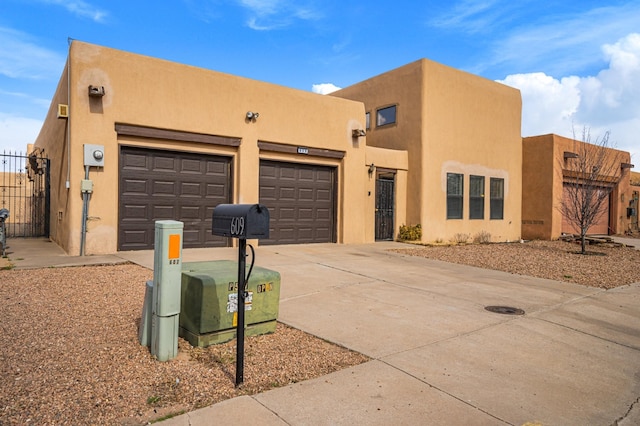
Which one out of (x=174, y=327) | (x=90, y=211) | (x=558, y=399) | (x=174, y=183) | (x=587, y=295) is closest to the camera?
(x=558, y=399)

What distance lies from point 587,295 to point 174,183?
9.08 metres

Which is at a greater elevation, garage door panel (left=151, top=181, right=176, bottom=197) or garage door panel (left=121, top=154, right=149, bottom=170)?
garage door panel (left=121, top=154, right=149, bottom=170)

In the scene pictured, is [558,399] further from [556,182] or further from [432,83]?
[556,182]

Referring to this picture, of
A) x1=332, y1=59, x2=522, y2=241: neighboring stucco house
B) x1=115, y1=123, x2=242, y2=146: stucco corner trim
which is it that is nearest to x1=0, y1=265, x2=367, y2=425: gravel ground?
x1=115, y1=123, x2=242, y2=146: stucco corner trim

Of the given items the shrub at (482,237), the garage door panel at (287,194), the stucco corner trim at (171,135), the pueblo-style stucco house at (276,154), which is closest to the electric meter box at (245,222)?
the pueblo-style stucco house at (276,154)

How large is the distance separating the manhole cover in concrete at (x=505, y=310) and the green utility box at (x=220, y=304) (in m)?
3.19

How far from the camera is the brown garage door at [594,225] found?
19.1m

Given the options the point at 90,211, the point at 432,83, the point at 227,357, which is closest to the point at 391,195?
the point at 432,83

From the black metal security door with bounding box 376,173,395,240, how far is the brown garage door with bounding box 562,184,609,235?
9113mm

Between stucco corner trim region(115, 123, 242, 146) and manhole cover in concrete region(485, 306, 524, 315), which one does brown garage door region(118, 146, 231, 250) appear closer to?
stucco corner trim region(115, 123, 242, 146)

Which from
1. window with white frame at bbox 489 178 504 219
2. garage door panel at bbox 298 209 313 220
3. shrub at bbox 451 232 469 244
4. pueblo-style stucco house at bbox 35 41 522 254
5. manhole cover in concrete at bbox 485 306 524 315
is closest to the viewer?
manhole cover in concrete at bbox 485 306 524 315

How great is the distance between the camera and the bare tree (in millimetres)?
14188

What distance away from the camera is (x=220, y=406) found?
3006 mm

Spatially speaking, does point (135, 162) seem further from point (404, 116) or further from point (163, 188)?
point (404, 116)
